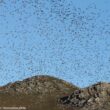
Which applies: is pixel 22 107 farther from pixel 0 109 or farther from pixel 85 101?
pixel 85 101

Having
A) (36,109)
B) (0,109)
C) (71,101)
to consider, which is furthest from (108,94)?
(0,109)

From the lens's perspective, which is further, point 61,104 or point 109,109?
point 61,104

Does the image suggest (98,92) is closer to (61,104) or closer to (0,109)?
(61,104)

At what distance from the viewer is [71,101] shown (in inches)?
7825

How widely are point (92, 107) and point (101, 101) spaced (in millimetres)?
6304

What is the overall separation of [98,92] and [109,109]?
17.5 meters

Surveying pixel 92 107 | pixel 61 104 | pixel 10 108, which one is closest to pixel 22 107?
pixel 10 108

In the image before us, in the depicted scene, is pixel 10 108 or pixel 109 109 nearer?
pixel 109 109

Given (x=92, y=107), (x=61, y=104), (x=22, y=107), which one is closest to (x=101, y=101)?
(x=92, y=107)

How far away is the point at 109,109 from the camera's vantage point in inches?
7156

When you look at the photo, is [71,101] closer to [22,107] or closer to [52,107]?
[52,107]

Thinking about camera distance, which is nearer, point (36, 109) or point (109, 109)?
point (109, 109)

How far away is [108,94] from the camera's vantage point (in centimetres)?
19712

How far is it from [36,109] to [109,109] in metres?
33.6
